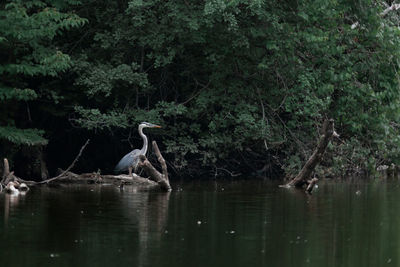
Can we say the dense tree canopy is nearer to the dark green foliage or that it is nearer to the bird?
the dark green foliage

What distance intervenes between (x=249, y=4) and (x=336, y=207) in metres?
6.80

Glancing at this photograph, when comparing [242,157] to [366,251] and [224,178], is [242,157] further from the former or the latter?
[366,251]

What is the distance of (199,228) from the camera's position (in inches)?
577

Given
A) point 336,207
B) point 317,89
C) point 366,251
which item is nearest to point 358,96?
point 317,89

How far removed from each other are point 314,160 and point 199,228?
25.8 feet

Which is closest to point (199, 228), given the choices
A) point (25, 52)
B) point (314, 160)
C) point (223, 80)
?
point (314, 160)

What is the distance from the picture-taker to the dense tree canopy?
2388 cm

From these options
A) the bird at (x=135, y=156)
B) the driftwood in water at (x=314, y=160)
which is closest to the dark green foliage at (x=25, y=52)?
the bird at (x=135, y=156)

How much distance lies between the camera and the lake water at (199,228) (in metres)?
11.8

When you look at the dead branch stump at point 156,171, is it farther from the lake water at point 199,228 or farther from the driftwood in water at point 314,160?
the driftwood in water at point 314,160

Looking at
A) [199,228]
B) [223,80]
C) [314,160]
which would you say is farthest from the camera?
[223,80]

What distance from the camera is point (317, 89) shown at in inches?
981

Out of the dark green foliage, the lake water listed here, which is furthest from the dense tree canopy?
the lake water

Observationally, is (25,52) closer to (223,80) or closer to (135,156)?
(135,156)
